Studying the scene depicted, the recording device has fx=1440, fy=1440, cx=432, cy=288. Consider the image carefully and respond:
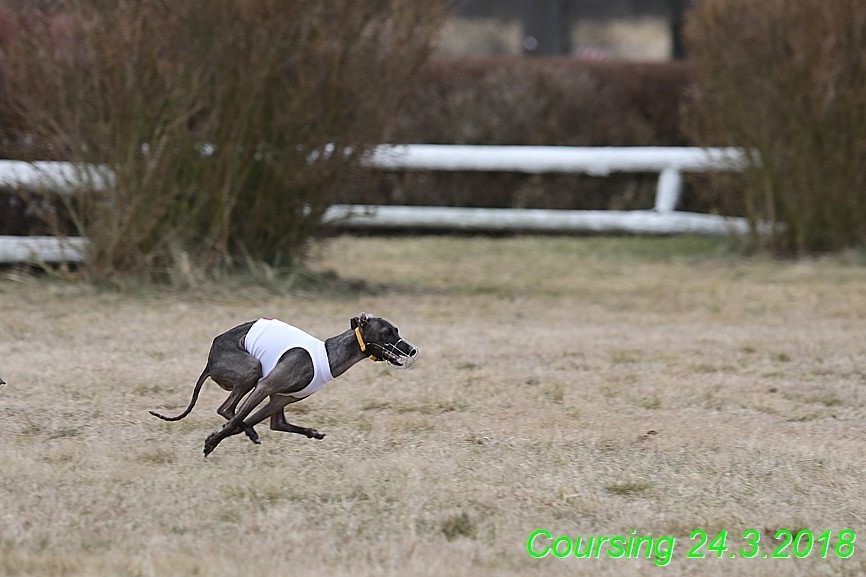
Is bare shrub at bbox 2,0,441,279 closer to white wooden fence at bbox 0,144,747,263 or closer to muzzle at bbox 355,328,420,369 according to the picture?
white wooden fence at bbox 0,144,747,263

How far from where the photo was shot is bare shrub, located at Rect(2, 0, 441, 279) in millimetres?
9219

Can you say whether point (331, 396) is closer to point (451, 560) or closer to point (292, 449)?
point (292, 449)

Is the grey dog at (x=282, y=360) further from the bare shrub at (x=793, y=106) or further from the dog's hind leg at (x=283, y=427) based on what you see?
the bare shrub at (x=793, y=106)

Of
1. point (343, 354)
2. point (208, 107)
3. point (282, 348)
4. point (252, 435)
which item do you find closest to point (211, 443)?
point (252, 435)

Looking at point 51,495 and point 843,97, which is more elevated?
point 51,495

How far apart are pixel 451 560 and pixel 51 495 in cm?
139

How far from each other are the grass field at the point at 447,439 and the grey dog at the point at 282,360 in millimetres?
240

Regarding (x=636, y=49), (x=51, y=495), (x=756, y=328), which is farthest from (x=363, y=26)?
(x=636, y=49)

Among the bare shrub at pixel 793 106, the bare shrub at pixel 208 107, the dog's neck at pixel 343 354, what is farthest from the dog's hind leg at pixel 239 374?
the bare shrub at pixel 793 106

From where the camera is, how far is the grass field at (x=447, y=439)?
4.20 meters

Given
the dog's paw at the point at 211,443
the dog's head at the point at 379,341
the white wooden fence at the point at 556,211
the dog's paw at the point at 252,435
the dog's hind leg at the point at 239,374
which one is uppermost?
the dog's head at the point at 379,341

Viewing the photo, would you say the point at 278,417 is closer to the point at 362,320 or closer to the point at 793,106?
the point at 362,320

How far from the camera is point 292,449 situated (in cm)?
534

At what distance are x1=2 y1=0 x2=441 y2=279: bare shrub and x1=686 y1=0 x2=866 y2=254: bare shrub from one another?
3.28 metres
